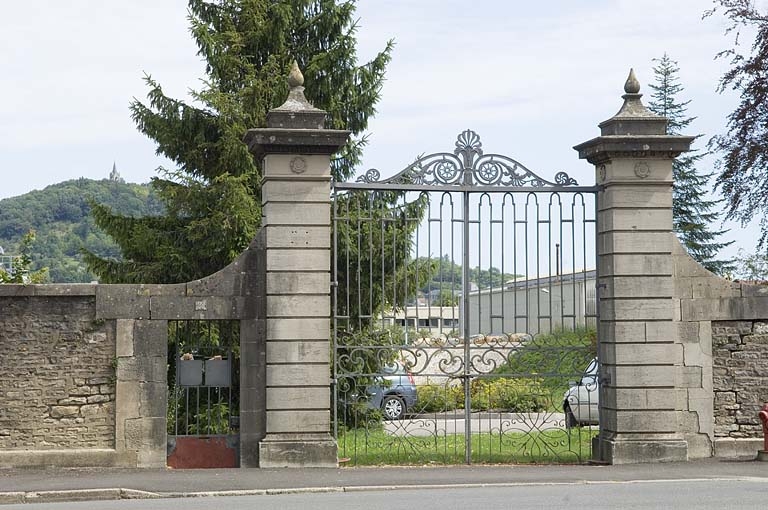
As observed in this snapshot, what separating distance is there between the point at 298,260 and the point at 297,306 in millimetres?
545

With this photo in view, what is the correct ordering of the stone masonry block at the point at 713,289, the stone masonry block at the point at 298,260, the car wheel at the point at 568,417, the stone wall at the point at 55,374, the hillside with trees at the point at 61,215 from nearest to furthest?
1. the stone wall at the point at 55,374
2. the stone masonry block at the point at 298,260
3. the stone masonry block at the point at 713,289
4. the car wheel at the point at 568,417
5. the hillside with trees at the point at 61,215

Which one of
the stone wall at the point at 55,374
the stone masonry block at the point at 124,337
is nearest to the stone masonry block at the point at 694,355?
the stone masonry block at the point at 124,337

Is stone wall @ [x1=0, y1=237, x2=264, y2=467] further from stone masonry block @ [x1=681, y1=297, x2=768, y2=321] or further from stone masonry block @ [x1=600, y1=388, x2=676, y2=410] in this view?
stone masonry block @ [x1=681, y1=297, x2=768, y2=321]

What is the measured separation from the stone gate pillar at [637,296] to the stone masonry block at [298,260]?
3.54m

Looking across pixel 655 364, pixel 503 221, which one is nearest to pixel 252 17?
pixel 503 221

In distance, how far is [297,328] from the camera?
45.8 ft

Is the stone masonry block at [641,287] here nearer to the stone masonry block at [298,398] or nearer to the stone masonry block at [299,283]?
the stone masonry block at [299,283]

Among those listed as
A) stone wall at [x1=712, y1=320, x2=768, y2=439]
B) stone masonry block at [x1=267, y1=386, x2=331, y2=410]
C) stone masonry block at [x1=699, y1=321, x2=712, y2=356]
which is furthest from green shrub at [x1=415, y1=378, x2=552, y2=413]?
stone wall at [x1=712, y1=320, x2=768, y2=439]

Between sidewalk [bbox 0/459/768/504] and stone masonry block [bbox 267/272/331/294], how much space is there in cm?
209

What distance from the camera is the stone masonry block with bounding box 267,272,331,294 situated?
14.0m

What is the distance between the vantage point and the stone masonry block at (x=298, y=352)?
13914mm

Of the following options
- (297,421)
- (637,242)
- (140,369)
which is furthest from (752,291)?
(140,369)

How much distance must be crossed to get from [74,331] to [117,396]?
0.91 meters

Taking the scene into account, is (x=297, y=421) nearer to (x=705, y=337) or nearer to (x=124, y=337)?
(x=124, y=337)
